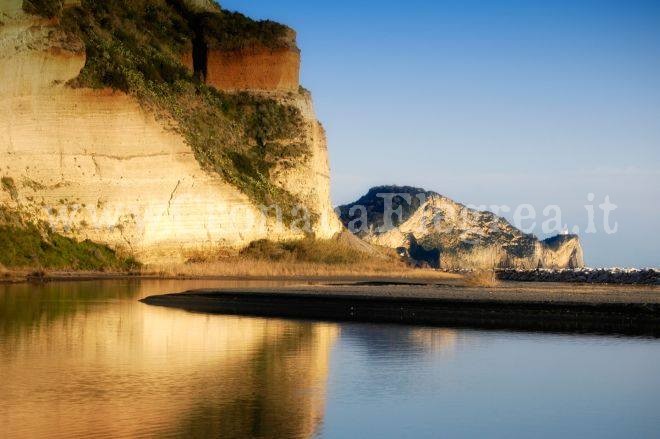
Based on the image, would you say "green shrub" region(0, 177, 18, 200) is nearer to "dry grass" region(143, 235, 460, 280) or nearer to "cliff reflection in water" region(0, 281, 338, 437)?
"dry grass" region(143, 235, 460, 280)

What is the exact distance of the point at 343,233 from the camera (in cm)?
6166

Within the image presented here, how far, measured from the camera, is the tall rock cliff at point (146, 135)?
46.6 metres

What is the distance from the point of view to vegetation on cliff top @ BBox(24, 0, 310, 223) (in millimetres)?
50562

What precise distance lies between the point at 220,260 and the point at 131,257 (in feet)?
14.5

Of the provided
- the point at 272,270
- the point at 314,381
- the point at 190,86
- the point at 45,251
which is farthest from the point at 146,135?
the point at 314,381

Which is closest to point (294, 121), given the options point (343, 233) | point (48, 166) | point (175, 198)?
point (343, 233)

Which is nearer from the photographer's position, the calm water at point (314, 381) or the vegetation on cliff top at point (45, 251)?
the calm water at point (314, 381)

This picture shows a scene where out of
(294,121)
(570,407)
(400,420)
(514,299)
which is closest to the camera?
(400,420)

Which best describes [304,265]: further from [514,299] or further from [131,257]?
[514,299]

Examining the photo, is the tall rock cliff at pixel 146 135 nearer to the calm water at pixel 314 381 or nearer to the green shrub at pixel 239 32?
the green shrub at pixel 239 32

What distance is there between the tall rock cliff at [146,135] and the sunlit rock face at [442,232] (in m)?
16.9

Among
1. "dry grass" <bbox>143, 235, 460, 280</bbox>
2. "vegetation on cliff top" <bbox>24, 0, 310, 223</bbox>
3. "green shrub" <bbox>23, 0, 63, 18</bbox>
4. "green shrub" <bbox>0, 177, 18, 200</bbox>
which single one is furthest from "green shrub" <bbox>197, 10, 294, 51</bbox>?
"green shrub" <bbox>0, 177, 18, 200</bbox>

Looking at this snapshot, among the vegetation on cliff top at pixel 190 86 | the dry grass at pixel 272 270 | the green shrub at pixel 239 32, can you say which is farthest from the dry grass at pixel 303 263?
the green shrub at pixel 239 32

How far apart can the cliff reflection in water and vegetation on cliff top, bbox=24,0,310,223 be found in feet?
89.5
